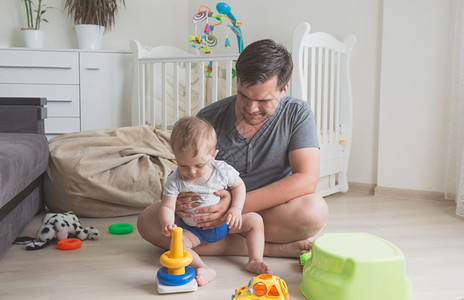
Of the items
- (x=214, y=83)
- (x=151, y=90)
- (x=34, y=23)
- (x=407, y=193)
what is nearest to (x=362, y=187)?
(x=407, y=193)

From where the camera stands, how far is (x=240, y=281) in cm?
134

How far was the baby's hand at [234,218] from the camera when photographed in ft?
4.28

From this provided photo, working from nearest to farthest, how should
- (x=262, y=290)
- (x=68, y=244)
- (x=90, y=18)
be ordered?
(x=262, y=290) → (x=68, y=244) → (x=90, y=18)

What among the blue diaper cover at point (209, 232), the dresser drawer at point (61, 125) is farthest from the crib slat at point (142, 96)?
the blue diaper cover at point (209, 232)

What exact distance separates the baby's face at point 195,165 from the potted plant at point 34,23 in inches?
94.1

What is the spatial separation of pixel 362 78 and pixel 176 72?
110cm

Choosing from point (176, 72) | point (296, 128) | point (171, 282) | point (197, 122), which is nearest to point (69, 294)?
point (171, 282)

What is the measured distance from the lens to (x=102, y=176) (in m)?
2.06

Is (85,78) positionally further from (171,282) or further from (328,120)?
(171,282)

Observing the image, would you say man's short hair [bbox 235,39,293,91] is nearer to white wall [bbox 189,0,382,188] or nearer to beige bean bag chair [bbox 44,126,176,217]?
beige bean bag chair [bbox 44,126,176,217]

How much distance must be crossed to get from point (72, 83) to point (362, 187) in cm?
198

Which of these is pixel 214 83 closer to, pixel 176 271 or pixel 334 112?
pixel 334 112

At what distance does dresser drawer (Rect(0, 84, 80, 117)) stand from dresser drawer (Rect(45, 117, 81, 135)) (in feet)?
0.11

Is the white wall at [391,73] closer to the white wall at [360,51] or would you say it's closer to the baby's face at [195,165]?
the white wall at [360,51]
